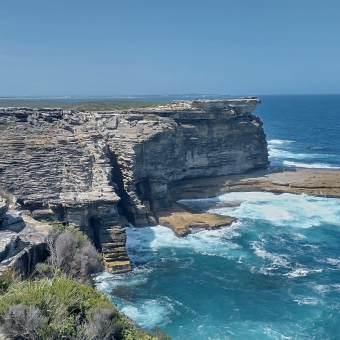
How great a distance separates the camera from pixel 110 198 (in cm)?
3503

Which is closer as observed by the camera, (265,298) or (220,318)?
(220,318)

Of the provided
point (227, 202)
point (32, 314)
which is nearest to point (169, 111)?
point (227, 202)

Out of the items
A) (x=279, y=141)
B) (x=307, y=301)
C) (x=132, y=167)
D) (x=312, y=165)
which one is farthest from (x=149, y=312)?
(x=279, y=141)

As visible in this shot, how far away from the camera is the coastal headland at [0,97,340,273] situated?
36.1 metres

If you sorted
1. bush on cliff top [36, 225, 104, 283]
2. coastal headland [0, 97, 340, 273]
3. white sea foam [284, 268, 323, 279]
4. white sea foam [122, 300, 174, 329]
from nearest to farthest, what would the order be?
bush on cliff top [36, 225, 104, 283], white sea foam [122, 300, 174, 329], white sea foam [284, 268, 323, 279], coastal headland [0, 97, 340, 273]

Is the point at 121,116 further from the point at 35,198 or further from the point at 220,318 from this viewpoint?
the point at 220,318

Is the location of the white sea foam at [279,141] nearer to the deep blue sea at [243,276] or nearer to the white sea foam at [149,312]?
the deep blue sea at [243,276]

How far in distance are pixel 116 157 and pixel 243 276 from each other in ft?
65.2

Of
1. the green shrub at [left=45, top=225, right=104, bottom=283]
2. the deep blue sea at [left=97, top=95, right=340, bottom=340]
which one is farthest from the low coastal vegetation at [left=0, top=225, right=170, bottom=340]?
the deep blue sea at [left=97, top=95, right=340, bottom=340]

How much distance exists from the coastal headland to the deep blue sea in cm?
249

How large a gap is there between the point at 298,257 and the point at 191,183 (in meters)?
20.0

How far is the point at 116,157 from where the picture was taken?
151ft

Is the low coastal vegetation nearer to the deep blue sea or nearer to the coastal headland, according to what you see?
the coastal headland

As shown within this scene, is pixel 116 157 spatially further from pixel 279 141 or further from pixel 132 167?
pixel 279 141
